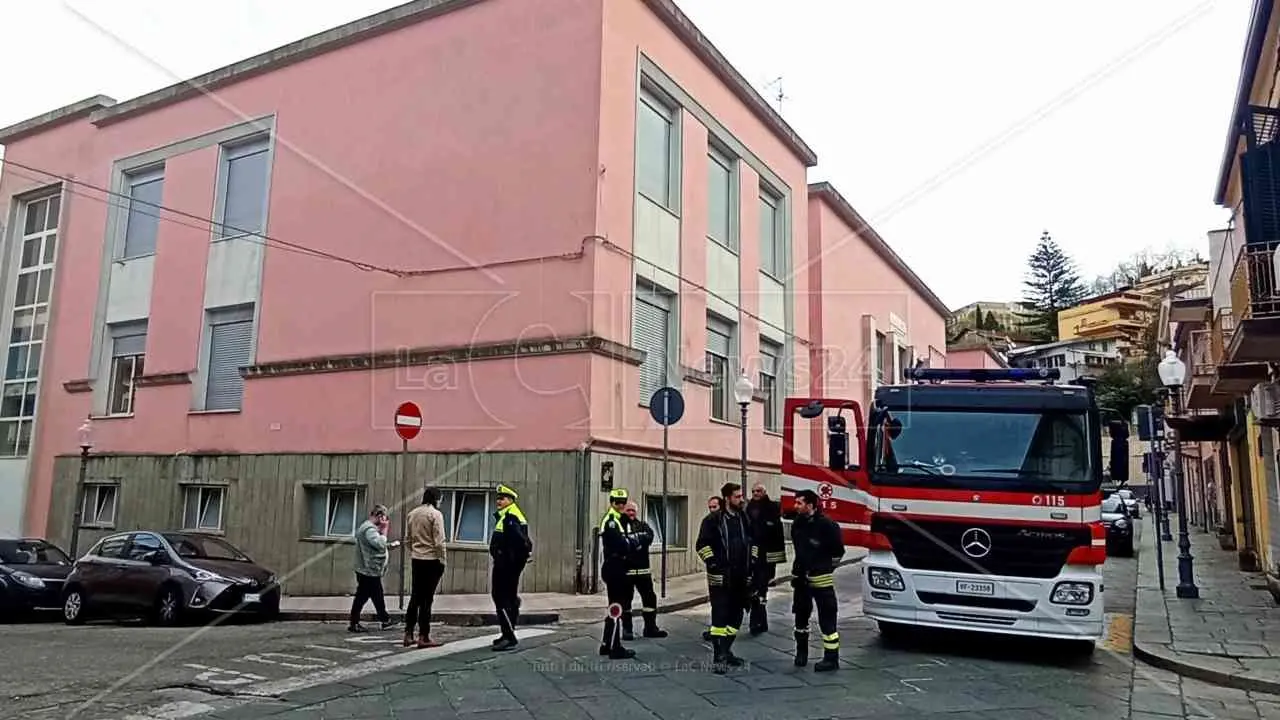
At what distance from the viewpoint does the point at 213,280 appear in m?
20.6

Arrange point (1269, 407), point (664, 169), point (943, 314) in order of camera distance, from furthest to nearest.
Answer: point (943, 314), point (664, 169), point (1269, 407)

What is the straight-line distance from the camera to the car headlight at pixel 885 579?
9.41 metres

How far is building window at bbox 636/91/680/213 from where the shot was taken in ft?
59.1

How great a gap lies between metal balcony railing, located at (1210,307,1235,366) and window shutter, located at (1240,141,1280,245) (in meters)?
1.79

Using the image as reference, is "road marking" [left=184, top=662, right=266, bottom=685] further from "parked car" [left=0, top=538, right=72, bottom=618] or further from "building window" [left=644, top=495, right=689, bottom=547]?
"building window" [left=644, top=495, right=689, bottom=547]

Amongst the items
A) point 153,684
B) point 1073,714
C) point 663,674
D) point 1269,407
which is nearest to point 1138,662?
point 1073,714

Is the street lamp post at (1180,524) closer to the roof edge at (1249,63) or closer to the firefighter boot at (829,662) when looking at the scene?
the roof edge at (1249,63)

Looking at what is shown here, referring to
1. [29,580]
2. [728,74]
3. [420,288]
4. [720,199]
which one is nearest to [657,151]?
[720,199]

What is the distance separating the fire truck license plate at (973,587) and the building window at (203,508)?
50.5ft

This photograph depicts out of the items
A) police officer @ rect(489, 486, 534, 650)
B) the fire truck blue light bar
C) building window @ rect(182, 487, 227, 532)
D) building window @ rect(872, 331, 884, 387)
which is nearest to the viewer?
police officer @ rect(489, 486, 534, 650)

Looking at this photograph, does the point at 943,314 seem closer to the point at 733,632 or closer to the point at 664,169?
the point at 664,169

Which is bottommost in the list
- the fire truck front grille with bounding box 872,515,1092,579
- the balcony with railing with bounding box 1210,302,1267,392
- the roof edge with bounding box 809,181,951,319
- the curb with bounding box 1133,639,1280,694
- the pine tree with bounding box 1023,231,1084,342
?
the curb with bounding box 1133,639,1280,694

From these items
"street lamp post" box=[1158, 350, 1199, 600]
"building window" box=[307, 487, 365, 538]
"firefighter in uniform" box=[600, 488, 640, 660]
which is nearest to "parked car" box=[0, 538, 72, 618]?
Answer: "building window" box=[307, 487, 365, 538]

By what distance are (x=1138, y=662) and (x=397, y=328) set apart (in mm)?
13065
